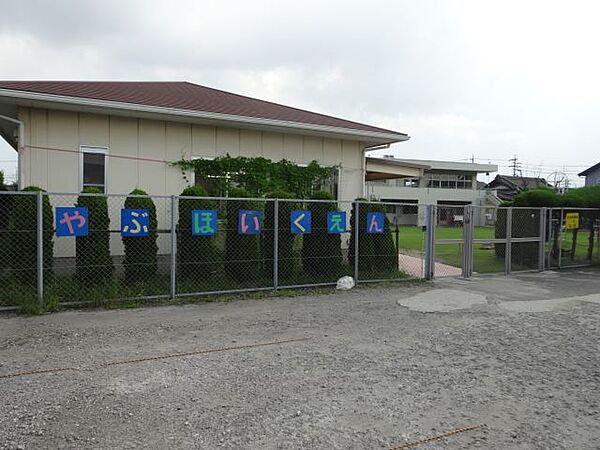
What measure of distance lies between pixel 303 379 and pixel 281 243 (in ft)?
16.3

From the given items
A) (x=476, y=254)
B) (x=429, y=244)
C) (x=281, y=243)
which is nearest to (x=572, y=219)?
(x=476, y=254)

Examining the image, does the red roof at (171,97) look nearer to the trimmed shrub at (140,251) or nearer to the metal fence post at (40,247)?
the trimmed shrub at (140,251)

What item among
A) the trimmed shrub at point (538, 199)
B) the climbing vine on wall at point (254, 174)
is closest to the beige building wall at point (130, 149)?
the climbing vine on wall at point (254, 174)

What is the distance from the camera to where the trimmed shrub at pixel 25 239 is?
7.08 meters

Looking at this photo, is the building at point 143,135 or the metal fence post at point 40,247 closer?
the metal fence post at point 40,247

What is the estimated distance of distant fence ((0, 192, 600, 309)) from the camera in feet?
23.4

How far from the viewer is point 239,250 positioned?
8711mm

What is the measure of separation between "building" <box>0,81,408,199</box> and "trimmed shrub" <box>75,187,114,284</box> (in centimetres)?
241

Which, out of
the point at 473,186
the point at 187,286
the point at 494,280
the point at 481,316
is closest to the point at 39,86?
the point at 187,286

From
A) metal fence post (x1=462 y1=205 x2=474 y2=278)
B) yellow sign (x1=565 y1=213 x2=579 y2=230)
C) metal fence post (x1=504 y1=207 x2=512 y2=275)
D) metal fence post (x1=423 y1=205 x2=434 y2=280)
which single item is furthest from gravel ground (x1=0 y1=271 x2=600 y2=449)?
yellow sign (x1=565 y1=213 x2=579 y2=230)

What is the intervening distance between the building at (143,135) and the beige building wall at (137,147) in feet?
0.06

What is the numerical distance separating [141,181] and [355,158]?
5574 millimetres

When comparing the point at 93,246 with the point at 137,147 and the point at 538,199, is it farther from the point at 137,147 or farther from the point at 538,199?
the point at 538,199

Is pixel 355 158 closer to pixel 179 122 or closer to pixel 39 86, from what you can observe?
pixel 179 122
